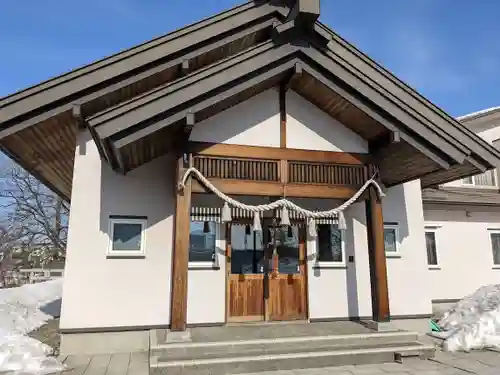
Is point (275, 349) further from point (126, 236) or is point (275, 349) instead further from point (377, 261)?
point (126, 236)

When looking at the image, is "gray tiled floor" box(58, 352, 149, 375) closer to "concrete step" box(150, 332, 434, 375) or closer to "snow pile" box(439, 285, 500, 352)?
"concrete step" box(150, 332, 434, 375)

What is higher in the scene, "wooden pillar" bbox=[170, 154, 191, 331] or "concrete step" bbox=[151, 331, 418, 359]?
"wooden pillar" bbox=[170, 154, 191, 331]

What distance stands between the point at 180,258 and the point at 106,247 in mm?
1616

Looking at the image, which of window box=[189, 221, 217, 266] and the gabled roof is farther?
window box=[189, 221, 217, 266]

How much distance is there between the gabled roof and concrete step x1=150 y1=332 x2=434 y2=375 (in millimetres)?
2865

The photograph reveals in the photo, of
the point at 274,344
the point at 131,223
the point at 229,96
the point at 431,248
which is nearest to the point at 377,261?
the point at 274,344

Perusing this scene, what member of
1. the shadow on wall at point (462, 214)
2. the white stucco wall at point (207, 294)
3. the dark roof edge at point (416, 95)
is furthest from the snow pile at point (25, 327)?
the shadow on wall at point (462, 214)

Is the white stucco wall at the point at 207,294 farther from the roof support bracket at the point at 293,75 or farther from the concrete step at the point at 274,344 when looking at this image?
the roof support bracket at the point at 293,75

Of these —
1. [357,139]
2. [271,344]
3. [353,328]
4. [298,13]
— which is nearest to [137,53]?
[298,13]

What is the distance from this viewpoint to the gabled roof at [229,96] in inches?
214

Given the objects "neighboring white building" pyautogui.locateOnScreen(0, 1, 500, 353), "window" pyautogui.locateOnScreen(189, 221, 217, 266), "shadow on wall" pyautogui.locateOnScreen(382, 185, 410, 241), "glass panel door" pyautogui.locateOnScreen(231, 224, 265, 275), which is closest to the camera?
"neighboring white building" pyautogui.locateOnScreen(0, 1, 500, 353)

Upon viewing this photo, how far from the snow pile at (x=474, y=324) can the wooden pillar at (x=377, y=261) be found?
1.38 m

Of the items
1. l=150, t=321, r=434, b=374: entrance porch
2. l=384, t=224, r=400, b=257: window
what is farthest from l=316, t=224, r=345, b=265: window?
l=150, t=321, r=434, b=374: entrance porch

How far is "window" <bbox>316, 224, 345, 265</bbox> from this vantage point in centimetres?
752
